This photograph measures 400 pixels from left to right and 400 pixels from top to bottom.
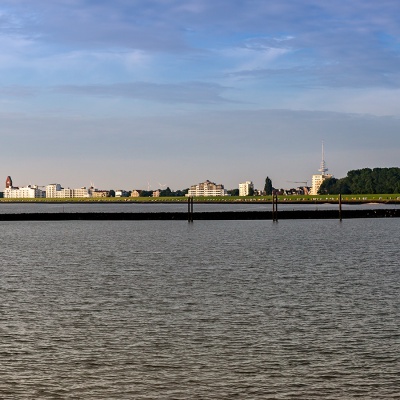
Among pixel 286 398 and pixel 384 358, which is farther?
pixel 384 358

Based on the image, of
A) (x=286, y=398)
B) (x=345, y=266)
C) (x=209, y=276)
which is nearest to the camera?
(x=286, y=398)

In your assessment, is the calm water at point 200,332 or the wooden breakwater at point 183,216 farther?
the wooden breakwater at point 183,216

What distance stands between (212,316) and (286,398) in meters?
12.1

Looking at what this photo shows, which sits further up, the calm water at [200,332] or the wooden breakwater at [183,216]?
the wooden breakwater at [183,216]

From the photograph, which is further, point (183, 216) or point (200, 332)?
point (183, 216)

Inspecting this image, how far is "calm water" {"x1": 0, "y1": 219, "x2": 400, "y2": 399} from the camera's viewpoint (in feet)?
63.3

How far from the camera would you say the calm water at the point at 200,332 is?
19297mm

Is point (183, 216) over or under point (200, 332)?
over

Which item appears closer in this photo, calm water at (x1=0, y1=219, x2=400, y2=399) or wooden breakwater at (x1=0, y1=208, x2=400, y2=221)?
calm water at (x1=0, y1=219, x2=400, y2=399)

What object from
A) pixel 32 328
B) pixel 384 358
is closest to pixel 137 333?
pixel 32 328

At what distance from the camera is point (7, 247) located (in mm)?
79562

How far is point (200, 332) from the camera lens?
2644 centimetres

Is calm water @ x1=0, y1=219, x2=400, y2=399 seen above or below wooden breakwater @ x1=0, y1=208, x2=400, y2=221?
below

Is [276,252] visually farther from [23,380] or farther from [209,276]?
[23,380]
